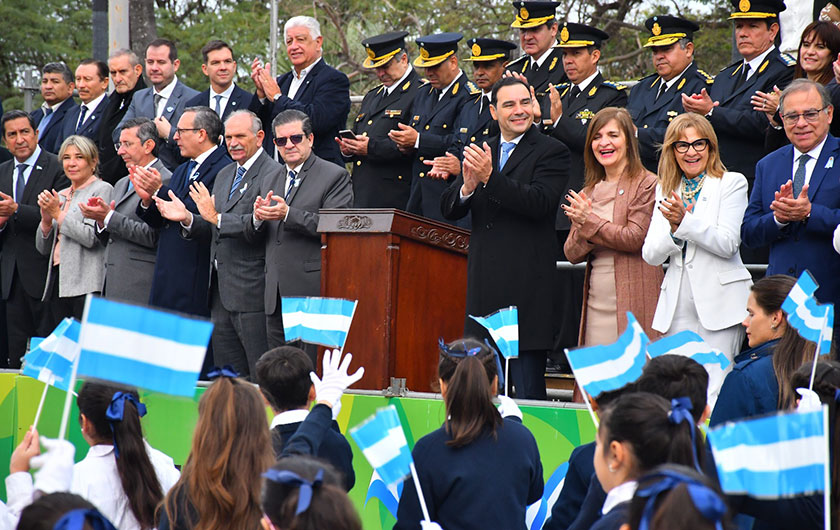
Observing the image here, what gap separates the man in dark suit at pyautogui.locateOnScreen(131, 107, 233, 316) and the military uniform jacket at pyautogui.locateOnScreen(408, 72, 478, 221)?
4.33 ft

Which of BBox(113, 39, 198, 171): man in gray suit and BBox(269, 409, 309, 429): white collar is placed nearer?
BBox(269, 409, 309, 429): white collar

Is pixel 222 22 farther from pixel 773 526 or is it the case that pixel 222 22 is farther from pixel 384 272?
pixel 773 526

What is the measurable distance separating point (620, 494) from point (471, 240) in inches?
142

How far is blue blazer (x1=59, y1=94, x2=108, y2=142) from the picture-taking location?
9.05m

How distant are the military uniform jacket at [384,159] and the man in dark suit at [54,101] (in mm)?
2717

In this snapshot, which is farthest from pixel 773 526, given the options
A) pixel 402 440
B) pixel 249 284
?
pixel 249 284

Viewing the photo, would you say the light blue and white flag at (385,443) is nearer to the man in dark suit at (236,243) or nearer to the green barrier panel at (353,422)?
the green barrier panel at (353,422)

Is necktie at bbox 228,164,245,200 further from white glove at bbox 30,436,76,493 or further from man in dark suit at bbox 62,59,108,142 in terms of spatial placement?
white glove at bbox 30,436,76,493

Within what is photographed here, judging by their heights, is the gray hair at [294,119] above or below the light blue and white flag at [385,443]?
above

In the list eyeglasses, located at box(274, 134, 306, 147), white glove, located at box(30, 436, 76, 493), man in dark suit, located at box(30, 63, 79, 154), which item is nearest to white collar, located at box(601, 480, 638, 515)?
white glove, located at box(30, 436, 76, 493)

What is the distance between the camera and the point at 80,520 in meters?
2.57

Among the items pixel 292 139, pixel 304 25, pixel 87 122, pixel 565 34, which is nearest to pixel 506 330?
pixel 292 139

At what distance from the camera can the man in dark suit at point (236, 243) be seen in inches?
284

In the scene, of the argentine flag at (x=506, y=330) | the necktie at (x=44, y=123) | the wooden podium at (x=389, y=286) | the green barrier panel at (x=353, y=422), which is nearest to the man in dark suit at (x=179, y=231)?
the green barrier panel at (x=353, y=422)
